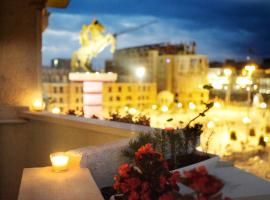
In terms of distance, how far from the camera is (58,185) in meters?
3.38

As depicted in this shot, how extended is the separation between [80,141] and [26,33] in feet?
9.71

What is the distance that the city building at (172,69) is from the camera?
1154 inches

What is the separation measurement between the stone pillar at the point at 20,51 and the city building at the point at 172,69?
58.6 feet

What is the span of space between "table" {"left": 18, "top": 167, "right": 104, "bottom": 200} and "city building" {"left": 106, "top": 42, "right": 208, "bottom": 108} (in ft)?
70.7

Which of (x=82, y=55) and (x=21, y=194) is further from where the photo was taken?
(x=82, y=55)

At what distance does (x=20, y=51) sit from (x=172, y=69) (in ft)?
96.0

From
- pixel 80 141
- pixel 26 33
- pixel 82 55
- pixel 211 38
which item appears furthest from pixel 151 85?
pixel 211 38

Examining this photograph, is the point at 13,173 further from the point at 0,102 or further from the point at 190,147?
the point at 190,147

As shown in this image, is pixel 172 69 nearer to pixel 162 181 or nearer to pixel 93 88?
pixel 93 88

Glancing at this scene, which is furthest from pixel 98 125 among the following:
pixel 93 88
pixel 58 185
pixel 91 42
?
pixel 91 42

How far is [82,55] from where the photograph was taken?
35.8 ft

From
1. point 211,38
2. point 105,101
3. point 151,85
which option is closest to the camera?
point 105,101

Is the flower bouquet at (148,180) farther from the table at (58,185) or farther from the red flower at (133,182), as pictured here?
the table at (58,185)

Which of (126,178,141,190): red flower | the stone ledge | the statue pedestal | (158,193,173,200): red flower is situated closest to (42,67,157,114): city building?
the statue pedestal
